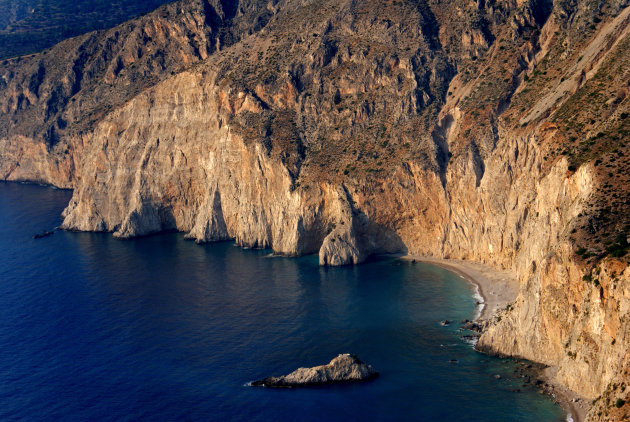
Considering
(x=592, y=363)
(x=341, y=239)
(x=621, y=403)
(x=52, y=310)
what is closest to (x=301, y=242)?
(x=341, y=239)

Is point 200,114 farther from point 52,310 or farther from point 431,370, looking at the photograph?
point 431,370

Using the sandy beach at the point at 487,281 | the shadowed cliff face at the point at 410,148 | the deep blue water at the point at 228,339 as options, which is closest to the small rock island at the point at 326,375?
the deep blue water at the point at 228,339

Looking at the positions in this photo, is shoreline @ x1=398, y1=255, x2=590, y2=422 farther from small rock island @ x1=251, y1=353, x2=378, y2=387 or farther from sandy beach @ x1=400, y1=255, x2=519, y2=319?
small rock island @ x1=251, y1=353, x2=378, y2=387

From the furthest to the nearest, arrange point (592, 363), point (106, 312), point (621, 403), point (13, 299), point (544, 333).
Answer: point (13, 299) < point (106, 312) < point (544, 333) < point (592, 363) < point (621, 403)

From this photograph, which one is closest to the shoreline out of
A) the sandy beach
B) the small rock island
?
the sandy beach

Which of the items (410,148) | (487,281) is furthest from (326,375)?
(410,148)
